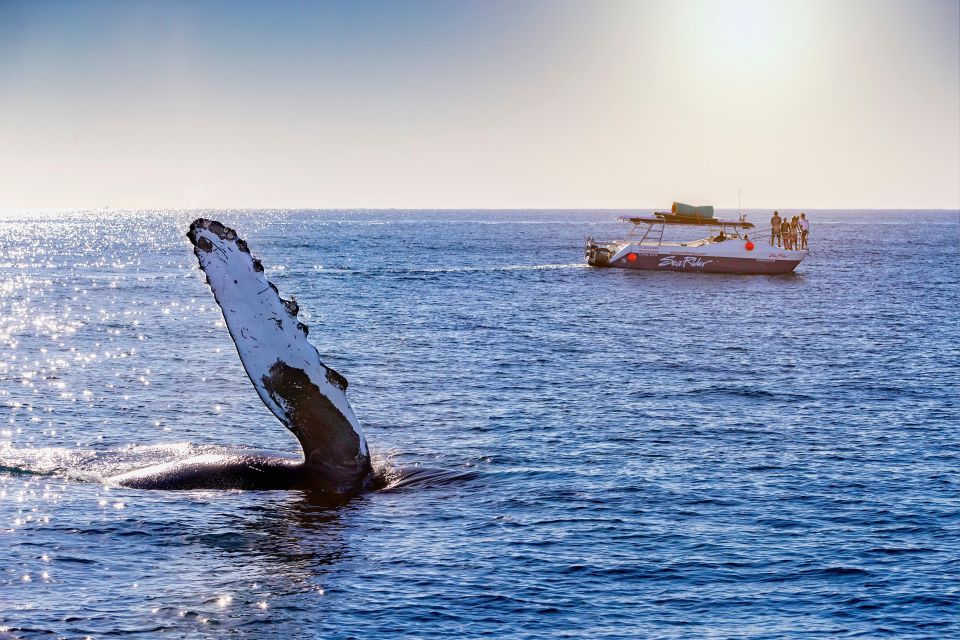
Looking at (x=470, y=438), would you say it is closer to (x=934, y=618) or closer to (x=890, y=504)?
(x=890, y=504)

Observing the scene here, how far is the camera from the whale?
17.8m

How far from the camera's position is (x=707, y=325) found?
176 feet

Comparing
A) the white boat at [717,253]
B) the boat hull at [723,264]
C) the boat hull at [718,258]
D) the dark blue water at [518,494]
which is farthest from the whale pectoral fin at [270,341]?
the boat hull at [723,264]

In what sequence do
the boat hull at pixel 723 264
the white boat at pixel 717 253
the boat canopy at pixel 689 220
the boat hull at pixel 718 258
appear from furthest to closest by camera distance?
the boat hull at pixel 723 264
the boat hull at pixel 718 258
the white boat at pixel 717 253
the boat canopy at pixel 689 220

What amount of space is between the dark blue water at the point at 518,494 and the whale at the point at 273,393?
0.64 m

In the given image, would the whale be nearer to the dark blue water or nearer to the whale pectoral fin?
the whale pectoral fin

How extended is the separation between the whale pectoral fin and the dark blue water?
5.43ft

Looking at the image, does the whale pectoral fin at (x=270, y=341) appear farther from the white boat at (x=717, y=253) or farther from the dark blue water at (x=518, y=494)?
the white boat at (x=717, y=253)

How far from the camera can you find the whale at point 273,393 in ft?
58.2

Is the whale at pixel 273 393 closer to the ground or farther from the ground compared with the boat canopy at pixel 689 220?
closer to the ground

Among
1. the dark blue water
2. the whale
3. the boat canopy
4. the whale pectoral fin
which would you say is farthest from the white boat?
the whale pectoral fin

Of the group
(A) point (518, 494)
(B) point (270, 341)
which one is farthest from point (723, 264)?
(B) point (270, 341)

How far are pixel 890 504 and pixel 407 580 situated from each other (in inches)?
367

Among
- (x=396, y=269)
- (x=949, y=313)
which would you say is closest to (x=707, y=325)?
(x=949, y=313)
